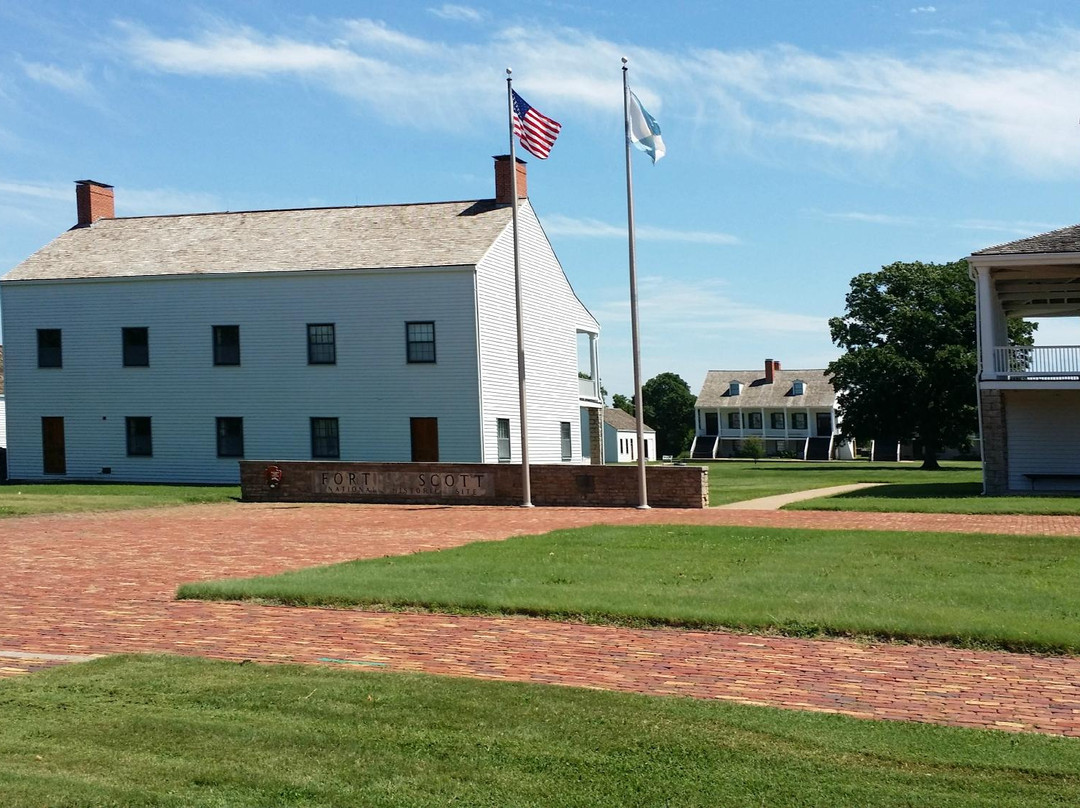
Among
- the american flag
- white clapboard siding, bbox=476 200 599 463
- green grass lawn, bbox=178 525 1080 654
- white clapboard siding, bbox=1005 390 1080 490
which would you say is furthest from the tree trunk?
green grass lawn, bbox=178 525 1080 654

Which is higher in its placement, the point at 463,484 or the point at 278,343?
the point at 278,343

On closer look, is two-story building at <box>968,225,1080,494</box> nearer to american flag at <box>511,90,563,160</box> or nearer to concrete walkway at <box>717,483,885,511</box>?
concrete walkway at <box>717,483,885,511</box>

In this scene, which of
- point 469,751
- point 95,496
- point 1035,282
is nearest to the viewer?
point 469,751

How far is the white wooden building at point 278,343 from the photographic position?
122 feet

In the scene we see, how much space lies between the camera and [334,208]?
139 ft

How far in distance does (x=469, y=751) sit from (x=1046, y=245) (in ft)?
87.7

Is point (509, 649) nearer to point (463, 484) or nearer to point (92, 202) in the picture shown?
point (463, 484)

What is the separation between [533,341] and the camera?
4153 centimetres

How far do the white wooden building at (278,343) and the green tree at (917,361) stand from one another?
2361 centimetres

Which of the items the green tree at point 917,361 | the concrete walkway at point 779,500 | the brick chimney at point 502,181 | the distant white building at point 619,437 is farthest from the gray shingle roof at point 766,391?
the concrete walkway at point 779,500

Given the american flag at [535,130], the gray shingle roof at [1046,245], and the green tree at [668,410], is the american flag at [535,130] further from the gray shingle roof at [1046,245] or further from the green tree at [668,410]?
the green tree at [668,410]

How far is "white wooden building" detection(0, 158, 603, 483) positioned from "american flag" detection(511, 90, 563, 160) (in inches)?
418

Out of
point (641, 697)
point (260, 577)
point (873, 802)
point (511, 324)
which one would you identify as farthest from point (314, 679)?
point (511, 324)

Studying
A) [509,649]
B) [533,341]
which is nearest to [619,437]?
[533,341]
